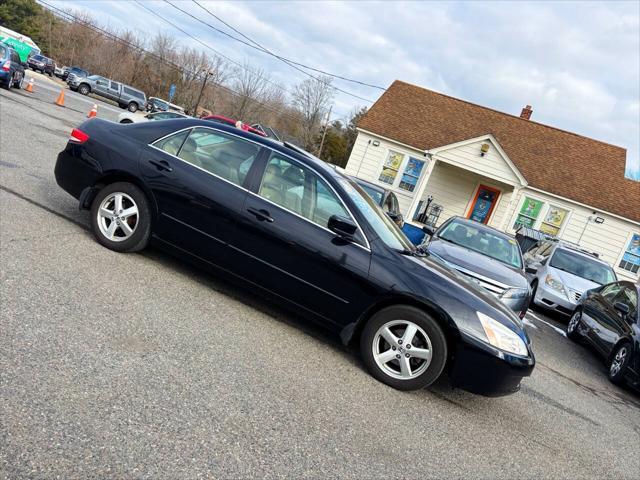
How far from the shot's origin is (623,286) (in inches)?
334

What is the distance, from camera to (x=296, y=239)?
4.43 m

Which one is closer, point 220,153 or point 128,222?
point 220,153

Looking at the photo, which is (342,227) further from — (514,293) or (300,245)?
(514,293)

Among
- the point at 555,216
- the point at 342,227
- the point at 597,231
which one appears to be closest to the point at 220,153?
the point at 342,227

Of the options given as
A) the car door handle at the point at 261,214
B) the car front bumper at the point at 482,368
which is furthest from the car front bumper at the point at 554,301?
the car door handle at the point at 261,214

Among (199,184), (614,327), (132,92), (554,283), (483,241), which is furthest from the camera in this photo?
(132,92)

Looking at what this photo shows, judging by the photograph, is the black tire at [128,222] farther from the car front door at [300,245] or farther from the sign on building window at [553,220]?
the sign on building window at [553,220]

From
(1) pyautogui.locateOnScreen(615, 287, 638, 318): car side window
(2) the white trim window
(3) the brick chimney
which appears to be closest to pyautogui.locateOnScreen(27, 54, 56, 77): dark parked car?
(2) the white trim window

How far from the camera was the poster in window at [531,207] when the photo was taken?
20.4 m

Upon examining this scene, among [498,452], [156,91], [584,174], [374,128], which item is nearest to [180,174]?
[498,452]

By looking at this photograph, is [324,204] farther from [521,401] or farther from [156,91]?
[156,91]

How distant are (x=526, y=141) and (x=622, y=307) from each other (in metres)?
16.7

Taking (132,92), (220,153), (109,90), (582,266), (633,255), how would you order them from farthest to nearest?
1. (132,92)
2. (109,90)
3. (633,255)
4. (582,266)
5. (220,153)

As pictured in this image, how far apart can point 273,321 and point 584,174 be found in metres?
20.4
